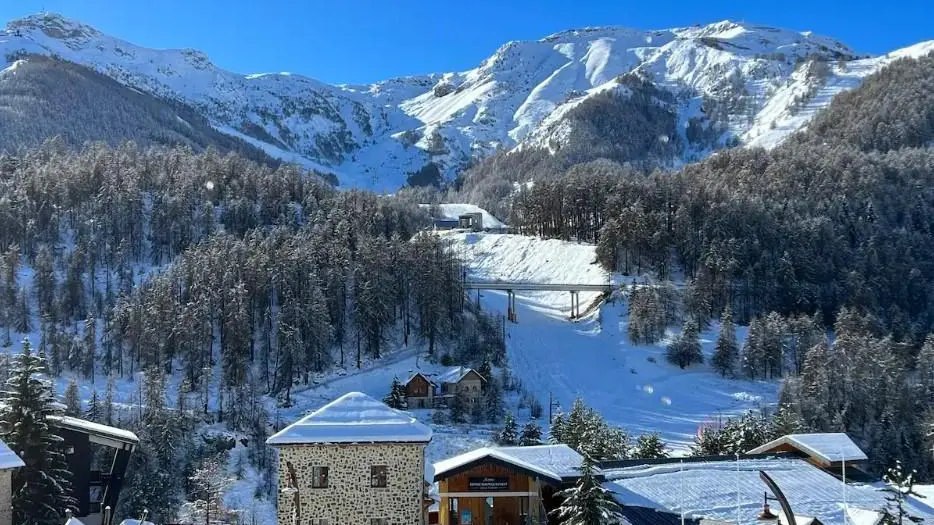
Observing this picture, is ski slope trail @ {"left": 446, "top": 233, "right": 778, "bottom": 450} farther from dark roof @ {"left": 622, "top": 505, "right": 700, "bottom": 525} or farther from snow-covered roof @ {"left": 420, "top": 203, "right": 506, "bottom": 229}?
snow-covered roof @ {"left": 420, "top": 203, "right": 506, "bottom": 229}

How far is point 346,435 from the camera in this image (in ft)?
80.3

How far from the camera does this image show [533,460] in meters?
28.3

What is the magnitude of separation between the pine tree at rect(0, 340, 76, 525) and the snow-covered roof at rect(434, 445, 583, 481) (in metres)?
12.2

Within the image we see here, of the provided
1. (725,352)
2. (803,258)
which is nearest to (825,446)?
(725,352)

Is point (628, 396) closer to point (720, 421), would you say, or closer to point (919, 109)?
point (720, 421)

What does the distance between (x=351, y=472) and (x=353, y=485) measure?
36 centimetres

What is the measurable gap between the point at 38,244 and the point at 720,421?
258 ft

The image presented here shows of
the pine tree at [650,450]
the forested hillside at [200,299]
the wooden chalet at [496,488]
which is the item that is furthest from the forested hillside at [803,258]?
the wooden chalet at [496,488]

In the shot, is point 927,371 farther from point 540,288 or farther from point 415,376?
point 415,376

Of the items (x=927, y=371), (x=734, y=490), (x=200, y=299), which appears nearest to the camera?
(x=734, y=490)

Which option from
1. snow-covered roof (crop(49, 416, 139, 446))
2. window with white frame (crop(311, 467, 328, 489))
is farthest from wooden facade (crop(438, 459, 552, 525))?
snow-covered roof (crop(49, 416, 139, 446))

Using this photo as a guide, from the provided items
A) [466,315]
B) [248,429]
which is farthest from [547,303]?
[248,429]

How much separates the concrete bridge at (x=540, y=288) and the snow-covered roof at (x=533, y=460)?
68.8m

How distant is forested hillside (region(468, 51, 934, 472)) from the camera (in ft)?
237
